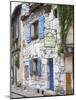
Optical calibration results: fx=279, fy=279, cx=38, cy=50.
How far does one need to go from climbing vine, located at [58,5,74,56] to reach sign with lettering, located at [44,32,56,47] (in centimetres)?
9

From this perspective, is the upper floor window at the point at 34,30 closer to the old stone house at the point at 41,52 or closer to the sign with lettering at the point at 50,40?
the old stone house at the point at 41,52

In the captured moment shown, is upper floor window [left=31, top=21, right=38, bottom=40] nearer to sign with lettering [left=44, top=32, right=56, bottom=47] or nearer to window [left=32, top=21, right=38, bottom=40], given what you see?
window [left=32, top=21, right=38, bottom=40]

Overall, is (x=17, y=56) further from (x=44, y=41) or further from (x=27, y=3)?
(x=27, y=3)

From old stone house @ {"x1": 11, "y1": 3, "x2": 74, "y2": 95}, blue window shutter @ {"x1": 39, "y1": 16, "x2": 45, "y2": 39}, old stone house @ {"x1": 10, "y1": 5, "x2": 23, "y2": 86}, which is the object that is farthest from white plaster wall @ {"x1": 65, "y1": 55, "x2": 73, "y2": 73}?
old stone house @ {"x1": 10, "y1": 5, "x2": 23, "y2": 86}

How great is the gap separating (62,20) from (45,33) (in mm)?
243

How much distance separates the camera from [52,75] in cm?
305

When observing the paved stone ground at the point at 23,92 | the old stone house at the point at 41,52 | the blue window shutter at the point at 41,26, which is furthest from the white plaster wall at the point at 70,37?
the paved stone ground at the point at 23,92

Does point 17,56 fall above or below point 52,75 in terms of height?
above

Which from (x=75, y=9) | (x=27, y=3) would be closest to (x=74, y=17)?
(x=75, y=9)

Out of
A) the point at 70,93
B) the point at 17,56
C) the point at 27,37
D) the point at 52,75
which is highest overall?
the point at 27,37

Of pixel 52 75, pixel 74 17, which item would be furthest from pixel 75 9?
pixel 52 75

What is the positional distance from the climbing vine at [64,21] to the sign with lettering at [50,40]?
9cm

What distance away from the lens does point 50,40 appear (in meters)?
3.05
